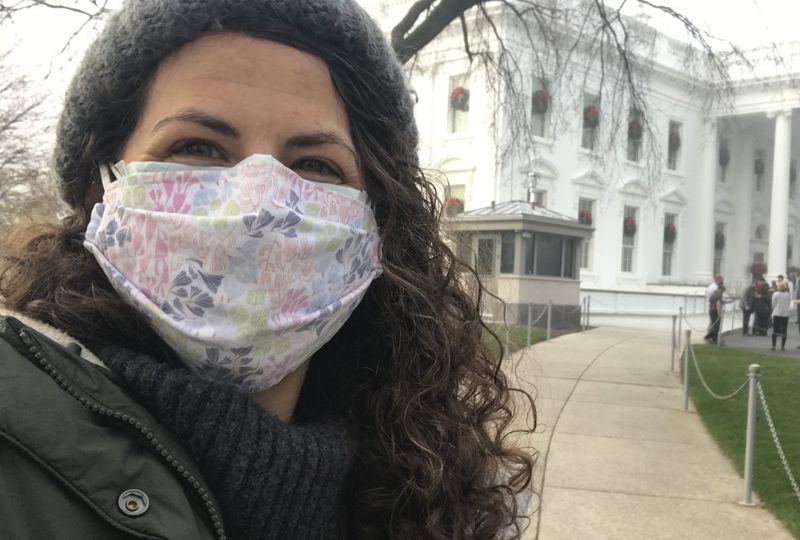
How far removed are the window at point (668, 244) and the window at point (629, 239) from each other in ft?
8.68

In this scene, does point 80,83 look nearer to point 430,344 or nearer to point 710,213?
point 430,344

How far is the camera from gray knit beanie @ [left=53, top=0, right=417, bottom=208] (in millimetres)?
1485

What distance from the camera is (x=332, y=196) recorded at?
1632 millimetres

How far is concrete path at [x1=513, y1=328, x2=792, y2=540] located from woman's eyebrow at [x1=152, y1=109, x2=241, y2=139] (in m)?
1.27

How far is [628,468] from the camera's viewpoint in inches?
242

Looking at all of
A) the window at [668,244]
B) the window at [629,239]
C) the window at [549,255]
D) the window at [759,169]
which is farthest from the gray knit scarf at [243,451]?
the window at [759,169]

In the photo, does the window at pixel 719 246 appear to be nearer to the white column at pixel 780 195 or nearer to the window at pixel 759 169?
the white column at pixel 780 195

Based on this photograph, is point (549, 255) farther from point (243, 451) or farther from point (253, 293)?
point (243, 451)

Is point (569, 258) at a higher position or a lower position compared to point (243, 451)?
higher

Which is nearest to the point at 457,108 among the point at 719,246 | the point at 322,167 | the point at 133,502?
the point at 719,246

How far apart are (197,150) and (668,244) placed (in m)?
33.7

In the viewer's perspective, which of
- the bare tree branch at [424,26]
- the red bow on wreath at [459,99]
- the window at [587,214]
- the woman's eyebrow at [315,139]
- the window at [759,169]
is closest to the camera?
the woman's eyebrow at [315,139]

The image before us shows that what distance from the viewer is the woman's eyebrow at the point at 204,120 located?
1.44m

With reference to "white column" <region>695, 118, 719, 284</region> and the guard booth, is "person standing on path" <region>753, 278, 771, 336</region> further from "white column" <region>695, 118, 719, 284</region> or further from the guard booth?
"white column" <region>695, 118, 719, 284</region>
